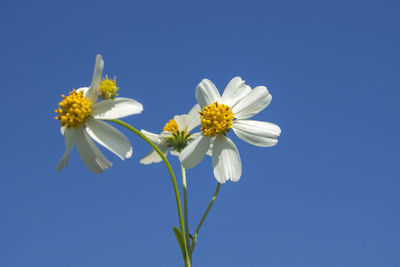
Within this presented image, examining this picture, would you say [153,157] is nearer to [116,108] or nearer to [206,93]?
[206,93]

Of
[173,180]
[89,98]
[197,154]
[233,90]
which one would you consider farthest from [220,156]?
[89,98]

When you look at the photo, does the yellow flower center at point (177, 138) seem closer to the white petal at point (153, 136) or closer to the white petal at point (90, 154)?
the white petal at point (153, 136)

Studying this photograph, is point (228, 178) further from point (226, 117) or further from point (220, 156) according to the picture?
point (226, 117)

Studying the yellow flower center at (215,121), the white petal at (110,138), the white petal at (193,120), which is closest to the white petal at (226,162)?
the yellow flower center at (215,121)

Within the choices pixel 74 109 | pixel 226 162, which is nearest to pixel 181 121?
pixel 226 162

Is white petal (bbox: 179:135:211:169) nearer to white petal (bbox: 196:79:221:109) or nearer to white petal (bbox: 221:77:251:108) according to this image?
white petal (bbox: 196:79:221:109)

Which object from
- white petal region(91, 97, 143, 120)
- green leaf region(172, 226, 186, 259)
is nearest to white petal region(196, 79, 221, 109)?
white petal region(91, 97, 143, 120)
